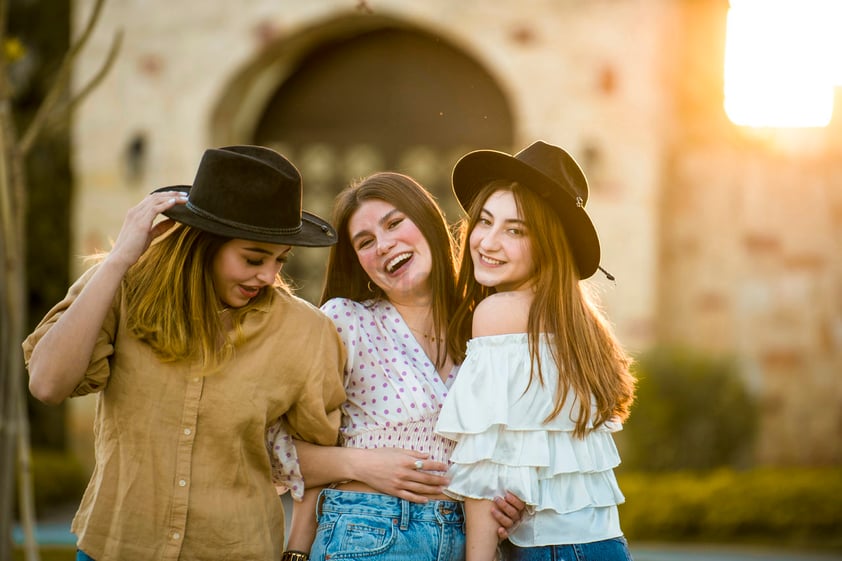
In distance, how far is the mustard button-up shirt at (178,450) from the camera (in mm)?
2518

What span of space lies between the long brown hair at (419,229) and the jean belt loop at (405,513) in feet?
1.40

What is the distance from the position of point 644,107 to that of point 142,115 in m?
3.76

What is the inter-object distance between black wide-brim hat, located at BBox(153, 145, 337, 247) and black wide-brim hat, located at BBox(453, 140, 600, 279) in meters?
0.58

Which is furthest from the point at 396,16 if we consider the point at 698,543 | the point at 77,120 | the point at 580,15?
the point at 698,543

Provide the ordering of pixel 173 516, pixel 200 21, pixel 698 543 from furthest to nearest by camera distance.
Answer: pixel 200 21, pixel 698 543, pixel 173 516

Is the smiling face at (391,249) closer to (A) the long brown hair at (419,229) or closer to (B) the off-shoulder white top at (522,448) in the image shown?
(A) the long brown hair at (419,229)

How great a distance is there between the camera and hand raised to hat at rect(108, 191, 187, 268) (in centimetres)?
250

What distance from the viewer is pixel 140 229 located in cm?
253

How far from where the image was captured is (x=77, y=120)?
842 cm

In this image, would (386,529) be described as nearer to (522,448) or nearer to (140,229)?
(522,448)

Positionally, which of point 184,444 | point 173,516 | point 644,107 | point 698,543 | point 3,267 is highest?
point 644,107

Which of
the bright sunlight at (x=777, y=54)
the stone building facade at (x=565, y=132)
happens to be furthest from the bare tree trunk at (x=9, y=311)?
the bright sunlight at (x=777, y=54)

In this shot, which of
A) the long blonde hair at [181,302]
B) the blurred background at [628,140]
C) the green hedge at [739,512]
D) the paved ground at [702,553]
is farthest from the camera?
the blurred background at [628,140]

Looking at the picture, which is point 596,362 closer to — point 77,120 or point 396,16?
point 396,16
